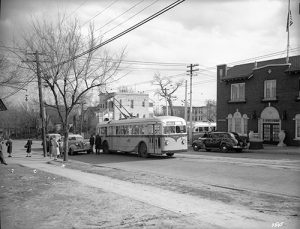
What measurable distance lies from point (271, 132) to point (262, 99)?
345cm

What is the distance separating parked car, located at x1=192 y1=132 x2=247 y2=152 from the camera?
29531 millimetres

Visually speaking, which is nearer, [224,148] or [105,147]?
[224,148]

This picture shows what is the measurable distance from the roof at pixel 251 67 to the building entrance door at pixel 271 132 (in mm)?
5598

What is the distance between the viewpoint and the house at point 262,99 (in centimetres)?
3453

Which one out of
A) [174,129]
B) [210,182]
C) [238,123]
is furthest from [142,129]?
[238,123]

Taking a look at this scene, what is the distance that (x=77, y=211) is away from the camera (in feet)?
27.9

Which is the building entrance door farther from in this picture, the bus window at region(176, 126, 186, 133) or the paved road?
the paved road

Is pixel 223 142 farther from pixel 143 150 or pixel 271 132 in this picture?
pixel 271 132

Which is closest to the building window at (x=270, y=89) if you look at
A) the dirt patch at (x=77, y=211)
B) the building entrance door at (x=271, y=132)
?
the building entrance door at (x=271, y=132)

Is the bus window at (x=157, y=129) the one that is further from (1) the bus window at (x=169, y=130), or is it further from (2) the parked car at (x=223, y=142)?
(2) the parked car at (x=223, y=142)

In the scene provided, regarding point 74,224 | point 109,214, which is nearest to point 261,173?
point 109,214

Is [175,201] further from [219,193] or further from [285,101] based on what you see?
[285,101]

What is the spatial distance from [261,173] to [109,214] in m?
9.40

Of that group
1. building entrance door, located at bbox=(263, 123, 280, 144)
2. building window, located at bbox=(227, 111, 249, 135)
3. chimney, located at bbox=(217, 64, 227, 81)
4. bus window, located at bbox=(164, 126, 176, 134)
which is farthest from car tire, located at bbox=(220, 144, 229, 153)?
chimney, located at bbox=(217, 64, 227, 81)
